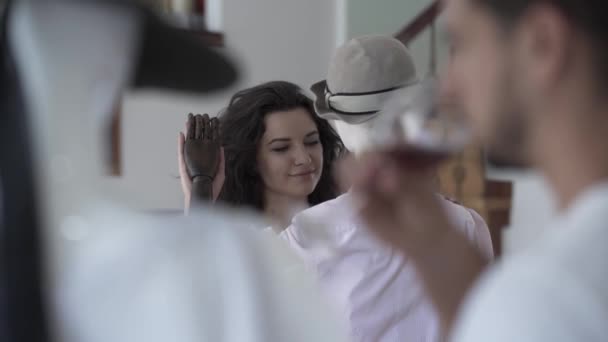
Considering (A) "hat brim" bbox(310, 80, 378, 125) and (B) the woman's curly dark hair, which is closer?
(A) "hat brim" bbox(310, 80, 378, 125)

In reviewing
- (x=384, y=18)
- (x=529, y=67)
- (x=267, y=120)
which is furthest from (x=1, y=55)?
(x=384, y=18)

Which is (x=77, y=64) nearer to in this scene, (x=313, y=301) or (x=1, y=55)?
(x=1, y=55)

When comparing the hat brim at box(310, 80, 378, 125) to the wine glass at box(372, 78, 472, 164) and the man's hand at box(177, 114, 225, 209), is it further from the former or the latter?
the wine glass at box(372, 78, 472, 164)

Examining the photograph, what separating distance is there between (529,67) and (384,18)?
170 inches

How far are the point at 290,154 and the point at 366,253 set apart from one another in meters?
0.55

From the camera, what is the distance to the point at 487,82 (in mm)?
726

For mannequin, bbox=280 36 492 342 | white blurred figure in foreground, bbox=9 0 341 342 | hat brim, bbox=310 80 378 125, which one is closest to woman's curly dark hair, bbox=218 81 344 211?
hat brim, bbox=310 80 378 125

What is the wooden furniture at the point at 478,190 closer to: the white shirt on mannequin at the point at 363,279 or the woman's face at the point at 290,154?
the woman's face at the point at 290,154

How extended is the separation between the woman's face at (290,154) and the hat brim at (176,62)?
145 centimetres

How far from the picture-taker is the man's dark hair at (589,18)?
2.29ft

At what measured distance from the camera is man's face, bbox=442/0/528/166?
0.72 m

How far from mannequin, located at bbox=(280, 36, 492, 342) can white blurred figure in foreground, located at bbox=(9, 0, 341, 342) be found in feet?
3.21

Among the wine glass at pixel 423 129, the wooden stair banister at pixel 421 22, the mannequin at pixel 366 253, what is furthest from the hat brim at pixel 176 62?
the wooden stair banister at pixel 421 22

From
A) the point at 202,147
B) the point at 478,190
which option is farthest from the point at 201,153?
the point at 478,190
